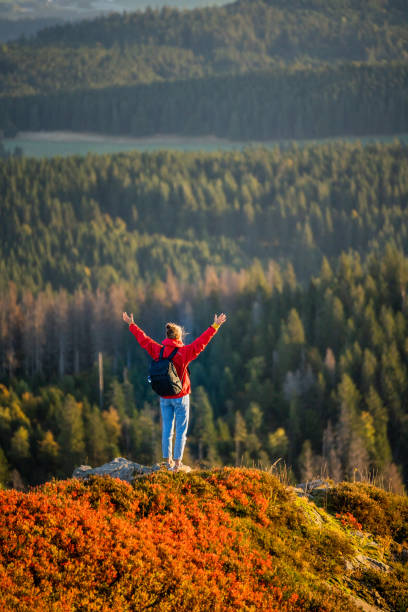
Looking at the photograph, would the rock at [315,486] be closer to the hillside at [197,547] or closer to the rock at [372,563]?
the hillside at [197,547]

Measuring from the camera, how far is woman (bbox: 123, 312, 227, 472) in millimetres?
16125

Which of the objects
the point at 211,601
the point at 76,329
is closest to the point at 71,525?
the point at 211,601

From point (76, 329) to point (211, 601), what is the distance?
134 m

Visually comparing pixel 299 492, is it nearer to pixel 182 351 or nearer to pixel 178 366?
pixel 178 366

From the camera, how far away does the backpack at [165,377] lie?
16.1 meters

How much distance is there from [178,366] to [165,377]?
46 cm

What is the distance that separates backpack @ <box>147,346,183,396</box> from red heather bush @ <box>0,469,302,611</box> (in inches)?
85.1

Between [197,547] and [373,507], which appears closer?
[197,547]

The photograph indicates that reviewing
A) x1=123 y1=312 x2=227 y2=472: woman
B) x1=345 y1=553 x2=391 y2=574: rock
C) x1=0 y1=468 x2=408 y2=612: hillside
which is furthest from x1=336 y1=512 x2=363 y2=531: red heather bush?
x1=123 y1=312 x2=227 y2=472: woman

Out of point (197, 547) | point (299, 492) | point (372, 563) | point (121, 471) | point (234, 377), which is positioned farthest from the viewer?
point (234, 377)

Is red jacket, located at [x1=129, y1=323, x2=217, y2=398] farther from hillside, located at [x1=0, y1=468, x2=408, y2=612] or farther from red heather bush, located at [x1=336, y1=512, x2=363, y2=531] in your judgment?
red heather bush, located at [x1=336, y1=512, x2=363, y2=531]

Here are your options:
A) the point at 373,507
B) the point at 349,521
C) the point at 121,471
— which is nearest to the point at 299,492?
the point at 349,521

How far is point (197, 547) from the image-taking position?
1409cm

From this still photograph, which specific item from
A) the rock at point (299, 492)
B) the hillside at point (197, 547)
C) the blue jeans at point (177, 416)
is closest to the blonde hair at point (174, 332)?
the blue jeans at point (177, 416)
